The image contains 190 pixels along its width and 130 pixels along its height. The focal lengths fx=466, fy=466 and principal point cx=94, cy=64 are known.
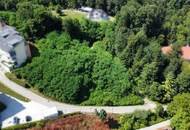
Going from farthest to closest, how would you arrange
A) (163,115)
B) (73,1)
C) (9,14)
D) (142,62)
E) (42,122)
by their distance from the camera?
(73,1) < (9,14) < (142,62) < (163,115) < (42,122)

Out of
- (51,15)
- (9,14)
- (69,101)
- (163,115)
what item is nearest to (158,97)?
(163,115)

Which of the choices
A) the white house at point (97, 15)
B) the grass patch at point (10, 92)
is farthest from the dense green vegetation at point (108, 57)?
the white house at point (97, 15)

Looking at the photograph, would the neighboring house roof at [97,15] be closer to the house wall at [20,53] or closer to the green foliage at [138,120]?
the house wall at [20,53]

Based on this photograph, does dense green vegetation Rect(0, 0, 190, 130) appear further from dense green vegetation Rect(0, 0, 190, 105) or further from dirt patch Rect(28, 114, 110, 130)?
dirt patch Rect(28, 114, 110, 130)

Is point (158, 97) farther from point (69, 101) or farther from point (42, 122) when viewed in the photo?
point (42, 122)

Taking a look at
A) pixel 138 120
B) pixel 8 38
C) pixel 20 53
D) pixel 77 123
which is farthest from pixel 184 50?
pixel 8 38

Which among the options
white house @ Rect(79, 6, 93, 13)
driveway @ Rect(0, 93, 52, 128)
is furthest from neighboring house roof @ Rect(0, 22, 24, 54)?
white house @ Rect(79, 6, 93, 13)
